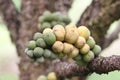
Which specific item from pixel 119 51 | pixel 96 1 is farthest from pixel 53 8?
pixel 119 51

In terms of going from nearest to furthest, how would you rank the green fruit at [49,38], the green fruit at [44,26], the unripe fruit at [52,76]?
the green fruit at [49,38], the green fruit at [44,26], the unripe fruit at [52,76]

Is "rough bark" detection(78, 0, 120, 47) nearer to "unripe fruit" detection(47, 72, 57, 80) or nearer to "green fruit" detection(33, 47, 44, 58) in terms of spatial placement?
"unripe fruit" detection(47, 72, 57, 80)

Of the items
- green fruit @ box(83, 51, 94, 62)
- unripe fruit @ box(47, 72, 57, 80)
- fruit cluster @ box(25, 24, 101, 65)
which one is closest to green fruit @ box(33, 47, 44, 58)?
fruit cluster @ box(25, 24, 101, 65)

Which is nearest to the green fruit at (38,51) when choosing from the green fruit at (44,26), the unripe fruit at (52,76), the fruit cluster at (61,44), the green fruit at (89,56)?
the fruit cluster at (61,44)

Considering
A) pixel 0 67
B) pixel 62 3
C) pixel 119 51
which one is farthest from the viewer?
pixel 0 67

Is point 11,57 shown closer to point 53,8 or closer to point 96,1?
point 53,8

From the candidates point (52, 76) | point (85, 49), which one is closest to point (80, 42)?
point (85, 49)

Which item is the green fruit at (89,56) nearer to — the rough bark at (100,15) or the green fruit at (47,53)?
the green fruit at (47,53)
